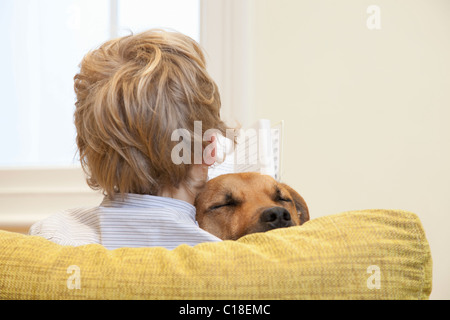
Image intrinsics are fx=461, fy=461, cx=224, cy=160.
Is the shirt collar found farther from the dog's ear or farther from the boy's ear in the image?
the dog's ear

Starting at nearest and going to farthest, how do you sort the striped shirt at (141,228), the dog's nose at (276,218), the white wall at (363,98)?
the striped shirt at (141,228), the dog's nose at (276,218), the white wall at (363,98)

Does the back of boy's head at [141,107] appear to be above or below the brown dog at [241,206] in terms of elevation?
above

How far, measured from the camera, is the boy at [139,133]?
0.86m

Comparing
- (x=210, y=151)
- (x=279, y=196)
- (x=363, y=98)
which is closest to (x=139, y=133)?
(x=210, y=151)

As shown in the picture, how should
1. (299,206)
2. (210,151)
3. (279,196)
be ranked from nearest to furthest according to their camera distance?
1. (210,151)
2. (279,196)
3. (299,206)

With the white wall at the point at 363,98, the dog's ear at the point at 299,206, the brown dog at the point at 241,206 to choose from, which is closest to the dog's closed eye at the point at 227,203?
the brown dog at the point at 241,206

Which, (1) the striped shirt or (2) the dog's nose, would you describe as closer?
(1) the striped shirt

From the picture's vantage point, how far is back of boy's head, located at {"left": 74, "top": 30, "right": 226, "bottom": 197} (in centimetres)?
88

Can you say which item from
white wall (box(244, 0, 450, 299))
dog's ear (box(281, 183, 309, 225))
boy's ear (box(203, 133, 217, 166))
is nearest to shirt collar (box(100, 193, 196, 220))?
boy's ear (box(203, 133, 217, 166))

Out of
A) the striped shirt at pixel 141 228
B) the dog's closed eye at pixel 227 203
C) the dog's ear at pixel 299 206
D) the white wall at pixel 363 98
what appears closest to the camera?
the striped shirt at pixel 141 228

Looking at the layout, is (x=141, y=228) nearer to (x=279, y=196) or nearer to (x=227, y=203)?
(x=227, y=203)

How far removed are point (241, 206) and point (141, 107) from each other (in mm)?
342

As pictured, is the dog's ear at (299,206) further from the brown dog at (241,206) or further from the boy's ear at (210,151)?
the boy's ear at (210,151)

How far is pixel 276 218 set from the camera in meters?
0.95
